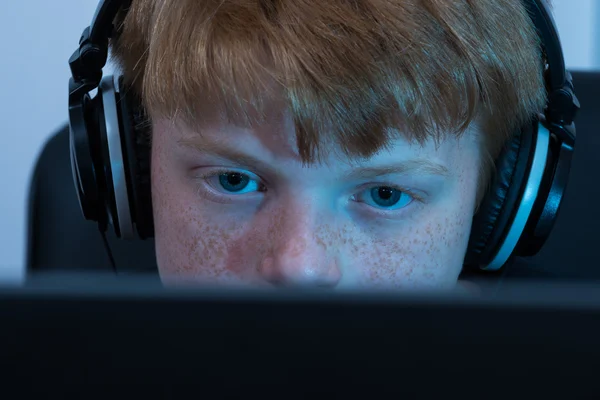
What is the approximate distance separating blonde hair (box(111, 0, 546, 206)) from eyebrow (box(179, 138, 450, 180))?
0.02 meters

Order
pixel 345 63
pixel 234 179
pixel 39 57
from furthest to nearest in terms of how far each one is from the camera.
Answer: pixel 39 57
pixel 234 179
pixel 345 63

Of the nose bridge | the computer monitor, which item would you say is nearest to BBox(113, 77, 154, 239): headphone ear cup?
the nose bridge

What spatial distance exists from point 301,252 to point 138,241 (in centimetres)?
57

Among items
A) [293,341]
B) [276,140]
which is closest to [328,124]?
[276,140]

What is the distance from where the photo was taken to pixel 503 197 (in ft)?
2.75

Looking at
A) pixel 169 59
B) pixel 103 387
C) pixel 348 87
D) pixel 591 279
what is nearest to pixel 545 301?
pixel 103 387

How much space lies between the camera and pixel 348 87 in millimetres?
668

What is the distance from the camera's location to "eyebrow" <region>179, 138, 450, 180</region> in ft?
2.34

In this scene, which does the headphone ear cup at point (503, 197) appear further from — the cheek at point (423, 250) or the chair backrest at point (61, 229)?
the chair backrest at point (61, 229)

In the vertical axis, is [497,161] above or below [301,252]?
above

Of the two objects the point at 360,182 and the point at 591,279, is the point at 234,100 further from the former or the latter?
the point at 591,279

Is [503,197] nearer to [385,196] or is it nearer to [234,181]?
[385,196]

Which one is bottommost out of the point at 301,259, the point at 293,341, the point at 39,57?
the point at 293,341

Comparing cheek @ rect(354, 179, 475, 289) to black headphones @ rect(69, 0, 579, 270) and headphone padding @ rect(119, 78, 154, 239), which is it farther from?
headphone padding @ rect(119, 78, 154, 239)
